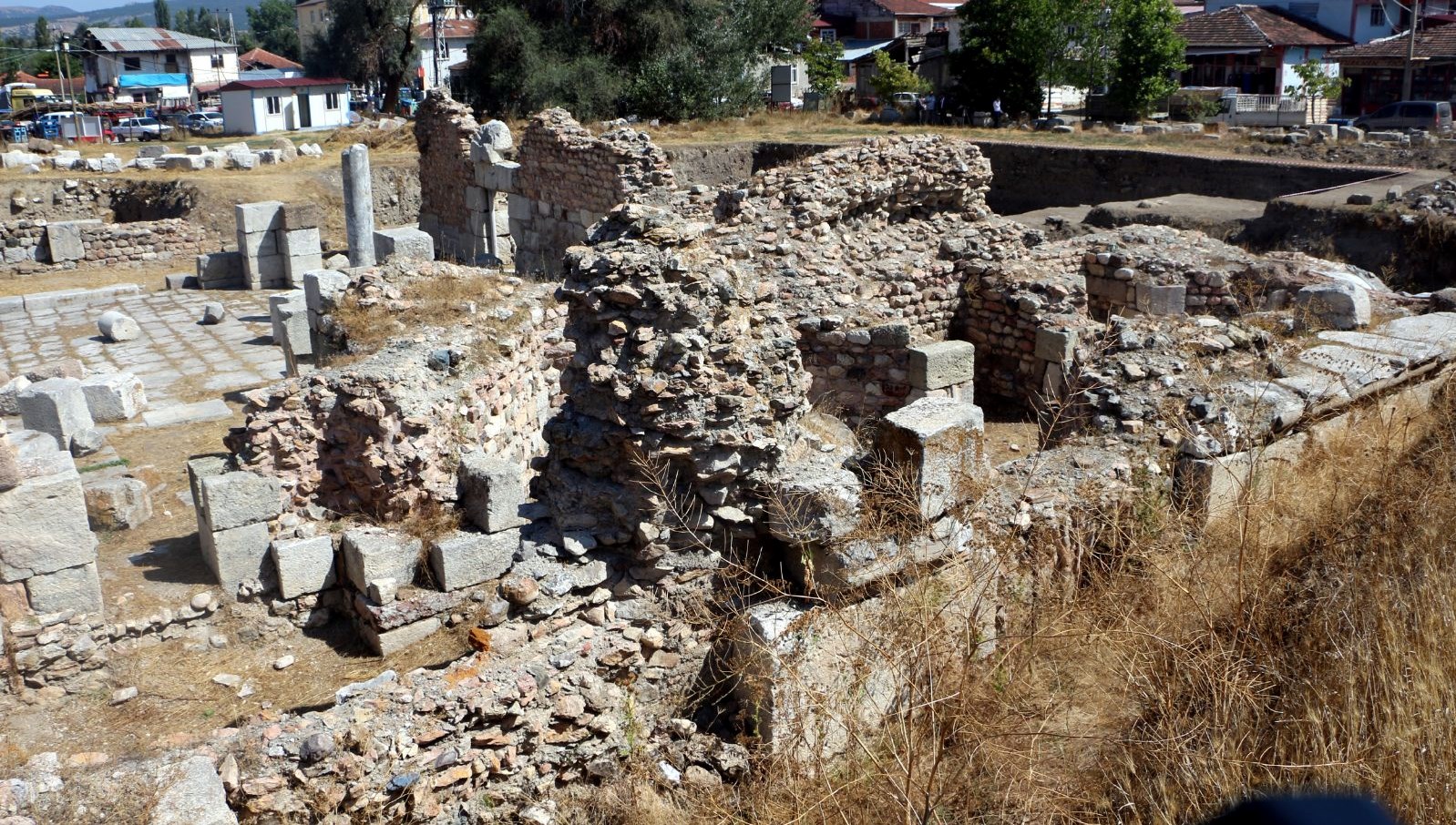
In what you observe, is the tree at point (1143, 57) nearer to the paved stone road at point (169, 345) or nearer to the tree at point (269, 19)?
the paved stone road at point (169, 345)

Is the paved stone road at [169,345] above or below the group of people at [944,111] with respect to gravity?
below

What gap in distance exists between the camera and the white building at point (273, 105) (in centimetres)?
4475

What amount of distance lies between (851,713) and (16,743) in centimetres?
399

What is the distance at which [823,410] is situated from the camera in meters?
9.88

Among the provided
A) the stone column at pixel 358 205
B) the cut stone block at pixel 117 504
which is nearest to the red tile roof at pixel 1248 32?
the stone column at pixel 358 205

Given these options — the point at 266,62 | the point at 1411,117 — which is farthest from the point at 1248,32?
the point at 266,62

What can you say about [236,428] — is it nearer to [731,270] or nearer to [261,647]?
[261,647]

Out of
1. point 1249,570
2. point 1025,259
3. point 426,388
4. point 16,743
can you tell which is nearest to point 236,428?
point 426,388

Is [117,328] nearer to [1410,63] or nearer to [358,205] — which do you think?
[358,205]

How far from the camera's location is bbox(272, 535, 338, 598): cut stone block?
662 centimetres

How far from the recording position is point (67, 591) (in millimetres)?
6203

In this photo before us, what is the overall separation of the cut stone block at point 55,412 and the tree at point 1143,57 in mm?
30168

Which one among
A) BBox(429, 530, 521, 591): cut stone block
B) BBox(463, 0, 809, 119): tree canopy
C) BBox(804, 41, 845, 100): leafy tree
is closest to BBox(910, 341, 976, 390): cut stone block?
BBox(429, 530, 521, 591): cut stone block

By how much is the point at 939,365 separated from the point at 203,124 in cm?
4435
